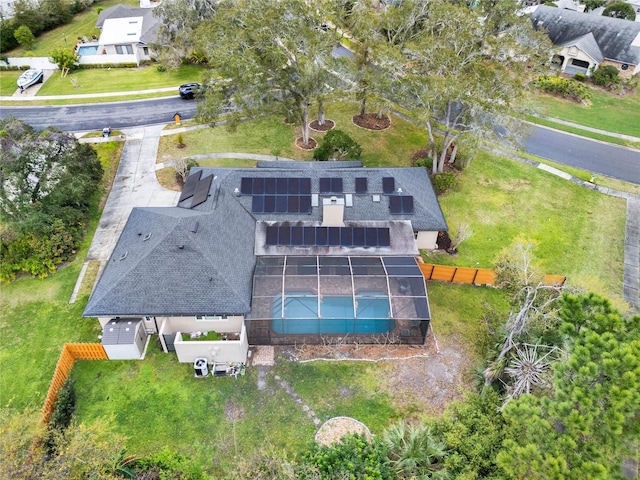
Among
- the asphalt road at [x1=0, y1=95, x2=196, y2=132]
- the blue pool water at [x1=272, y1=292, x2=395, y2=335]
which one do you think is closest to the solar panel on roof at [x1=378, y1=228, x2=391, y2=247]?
the blue pool water at [x1=272, y1=292, x2=395, y2=335]

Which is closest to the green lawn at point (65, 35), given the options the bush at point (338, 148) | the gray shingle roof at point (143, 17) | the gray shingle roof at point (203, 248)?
the gray shingle roof at point (143, 17)

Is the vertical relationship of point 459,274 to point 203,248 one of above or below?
below

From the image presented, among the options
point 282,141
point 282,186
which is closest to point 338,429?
point 282,186

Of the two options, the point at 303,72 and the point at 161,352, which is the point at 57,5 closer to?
the point at 303,72

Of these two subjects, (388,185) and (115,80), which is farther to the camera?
(115,80)

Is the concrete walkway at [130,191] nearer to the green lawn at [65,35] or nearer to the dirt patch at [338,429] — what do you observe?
the dirt patch at [338,429]

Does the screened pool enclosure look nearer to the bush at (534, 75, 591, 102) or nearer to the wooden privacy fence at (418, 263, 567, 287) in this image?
the wooden privacy fence at (418, 263, 567, 287)

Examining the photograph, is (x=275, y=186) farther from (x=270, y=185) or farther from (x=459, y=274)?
(x=459, y=274)
